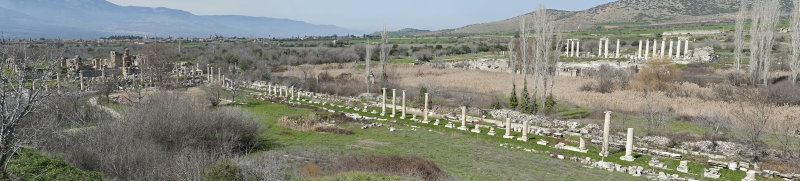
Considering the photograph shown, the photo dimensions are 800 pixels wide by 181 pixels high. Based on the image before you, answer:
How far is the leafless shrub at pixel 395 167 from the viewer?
14109mm

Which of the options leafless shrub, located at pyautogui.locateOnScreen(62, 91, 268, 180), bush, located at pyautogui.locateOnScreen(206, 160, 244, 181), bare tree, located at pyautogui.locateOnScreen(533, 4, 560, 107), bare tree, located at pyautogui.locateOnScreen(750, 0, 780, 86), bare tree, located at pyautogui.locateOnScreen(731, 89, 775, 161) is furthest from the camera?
bare tree, located at pyautogui.locateOnScreen(750, 0, 780, 86)

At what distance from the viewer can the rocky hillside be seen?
122850mm

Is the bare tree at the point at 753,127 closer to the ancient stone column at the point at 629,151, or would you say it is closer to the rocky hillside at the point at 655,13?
the ancient stone column at the point at 629,151

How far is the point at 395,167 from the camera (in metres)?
14.8

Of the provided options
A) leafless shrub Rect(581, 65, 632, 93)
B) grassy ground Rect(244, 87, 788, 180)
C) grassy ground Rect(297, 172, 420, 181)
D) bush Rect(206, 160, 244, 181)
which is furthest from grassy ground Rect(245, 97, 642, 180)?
leafless shrub Rect(581, 65, 632, 93)

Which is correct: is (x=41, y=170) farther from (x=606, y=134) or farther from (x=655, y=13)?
(x=655, y=13)

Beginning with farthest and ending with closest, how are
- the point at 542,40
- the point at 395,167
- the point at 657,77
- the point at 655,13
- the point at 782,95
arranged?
the point at 655,13
the point at 657,77
the point at 782,95
the point at 542,40
the point at 395,167

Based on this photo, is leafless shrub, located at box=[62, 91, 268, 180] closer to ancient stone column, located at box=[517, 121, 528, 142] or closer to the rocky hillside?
→ ancient stone column, located at box=[517, 121, 528, 142]

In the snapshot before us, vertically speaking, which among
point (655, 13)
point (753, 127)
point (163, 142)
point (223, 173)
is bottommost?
point (163, 142)

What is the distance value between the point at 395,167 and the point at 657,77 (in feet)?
95.0

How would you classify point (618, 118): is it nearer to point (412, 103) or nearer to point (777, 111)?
point (777, 111)

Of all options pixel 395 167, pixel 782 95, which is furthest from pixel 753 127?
pixel 782 95

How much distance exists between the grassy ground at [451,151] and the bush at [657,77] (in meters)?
19.6

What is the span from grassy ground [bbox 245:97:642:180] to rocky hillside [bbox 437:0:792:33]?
98.4 meters
